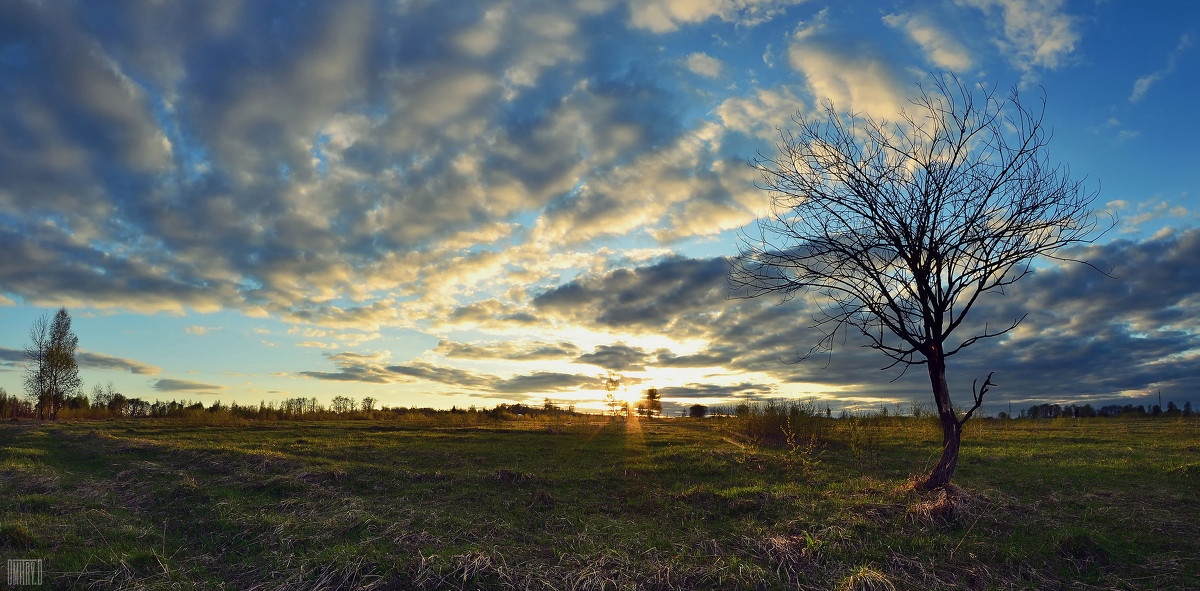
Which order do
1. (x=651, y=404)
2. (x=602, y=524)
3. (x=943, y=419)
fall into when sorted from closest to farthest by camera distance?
(x=602, y=524), (x=943, y=419), (x=651, y=404)

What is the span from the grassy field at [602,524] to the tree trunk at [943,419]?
23.4 inches

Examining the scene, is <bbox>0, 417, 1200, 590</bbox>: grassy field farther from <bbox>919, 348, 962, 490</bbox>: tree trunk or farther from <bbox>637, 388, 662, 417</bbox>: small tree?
<bbox>637, 388, 662, 417</bbox>: small tree

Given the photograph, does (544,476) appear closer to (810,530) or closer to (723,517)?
(723,517)

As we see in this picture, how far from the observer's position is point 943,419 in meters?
10.7

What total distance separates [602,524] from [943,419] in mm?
7259

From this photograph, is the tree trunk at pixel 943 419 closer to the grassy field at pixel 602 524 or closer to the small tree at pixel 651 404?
the grassy field at pixel 602 524

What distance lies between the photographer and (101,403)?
240ft

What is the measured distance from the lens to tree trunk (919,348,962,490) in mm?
10578

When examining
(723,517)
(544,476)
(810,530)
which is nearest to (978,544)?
(810,530)

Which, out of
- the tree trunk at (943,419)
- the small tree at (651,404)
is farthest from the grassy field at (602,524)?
the small tree at (651,404)

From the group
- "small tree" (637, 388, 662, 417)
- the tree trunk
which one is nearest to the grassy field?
the tree trunk

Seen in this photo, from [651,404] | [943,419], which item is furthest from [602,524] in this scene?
[651,404]

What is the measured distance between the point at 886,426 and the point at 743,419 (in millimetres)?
12887

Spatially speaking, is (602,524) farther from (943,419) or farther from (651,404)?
(651,404)
